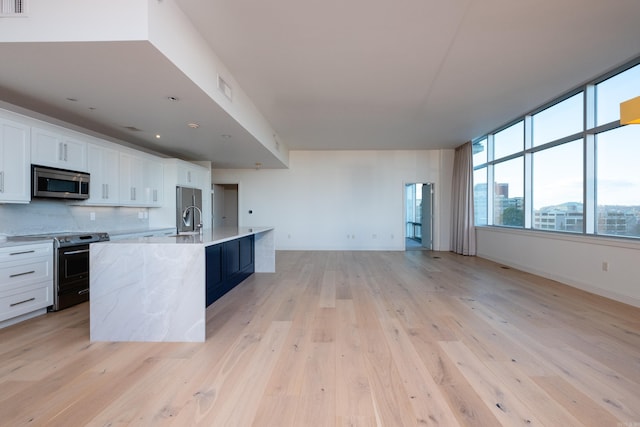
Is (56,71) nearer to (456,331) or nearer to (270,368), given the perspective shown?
(270,368)

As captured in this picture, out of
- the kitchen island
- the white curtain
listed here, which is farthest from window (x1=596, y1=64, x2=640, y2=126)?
the kitchen island

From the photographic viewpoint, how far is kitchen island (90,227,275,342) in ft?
8.03

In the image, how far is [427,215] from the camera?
8422 mm

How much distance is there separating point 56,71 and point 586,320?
17.6 ft

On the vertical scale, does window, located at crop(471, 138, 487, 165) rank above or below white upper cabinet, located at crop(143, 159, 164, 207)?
above

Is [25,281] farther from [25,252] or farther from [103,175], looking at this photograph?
[103,175]

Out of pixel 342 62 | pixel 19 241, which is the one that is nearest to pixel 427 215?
Result: pixel 342 62

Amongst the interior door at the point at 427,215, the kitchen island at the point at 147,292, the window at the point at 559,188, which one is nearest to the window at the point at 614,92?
the window at the point at 559,188

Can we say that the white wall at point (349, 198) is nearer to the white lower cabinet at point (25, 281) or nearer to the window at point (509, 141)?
the window at point (509, 141)

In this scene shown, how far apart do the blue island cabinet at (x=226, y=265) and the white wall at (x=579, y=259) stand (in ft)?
15.5

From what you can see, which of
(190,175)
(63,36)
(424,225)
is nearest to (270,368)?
(63,36)

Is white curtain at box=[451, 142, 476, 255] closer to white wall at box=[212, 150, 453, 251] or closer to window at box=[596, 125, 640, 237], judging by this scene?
white wall at box=[212, 150, 453, 251]

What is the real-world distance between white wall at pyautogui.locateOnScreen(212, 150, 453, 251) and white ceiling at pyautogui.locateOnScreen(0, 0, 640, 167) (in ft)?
10.2

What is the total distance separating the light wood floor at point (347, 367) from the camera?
156 centimetres
